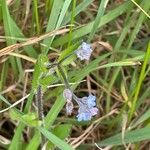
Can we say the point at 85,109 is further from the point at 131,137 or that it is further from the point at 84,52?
the point at 131,137

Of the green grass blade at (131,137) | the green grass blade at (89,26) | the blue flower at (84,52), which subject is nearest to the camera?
the blue flower at (84,52)

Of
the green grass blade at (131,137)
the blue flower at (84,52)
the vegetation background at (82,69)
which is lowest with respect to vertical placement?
the green grass blade at (131,137)

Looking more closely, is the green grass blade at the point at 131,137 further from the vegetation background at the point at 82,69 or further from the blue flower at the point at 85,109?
the blue flower at the point at 85,109

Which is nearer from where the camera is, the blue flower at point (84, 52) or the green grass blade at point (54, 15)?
the blue flower at point (84, 52)

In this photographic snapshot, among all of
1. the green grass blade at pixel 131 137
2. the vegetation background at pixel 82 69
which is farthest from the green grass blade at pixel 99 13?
the green grass blade at pixel 131 137

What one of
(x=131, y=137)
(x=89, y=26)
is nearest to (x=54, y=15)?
(x=89, y=26)

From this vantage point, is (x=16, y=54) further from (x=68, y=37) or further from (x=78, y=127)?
(x=78, y=127)

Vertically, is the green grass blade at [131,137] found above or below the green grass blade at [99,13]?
below

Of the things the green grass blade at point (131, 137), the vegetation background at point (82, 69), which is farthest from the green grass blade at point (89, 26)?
the green grass blade at point (131, 137)

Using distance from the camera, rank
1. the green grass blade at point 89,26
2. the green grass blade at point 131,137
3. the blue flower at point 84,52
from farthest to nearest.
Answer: the green grass blade at point 89,26, the green grass blade at point 131,137, the blue flower at point 84,52

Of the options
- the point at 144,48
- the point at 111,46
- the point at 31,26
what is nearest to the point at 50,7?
the point at 31,26
